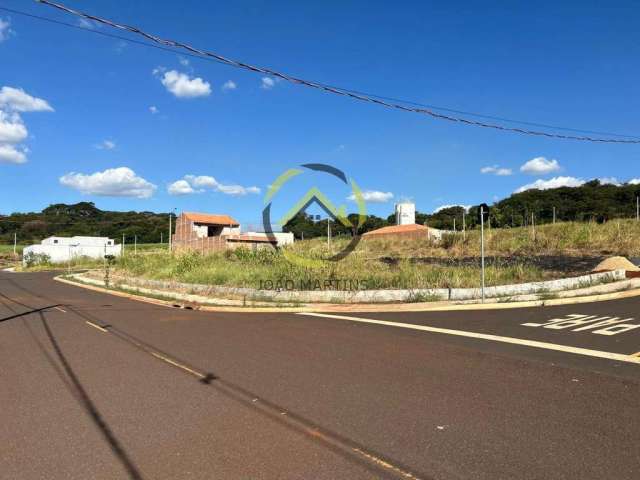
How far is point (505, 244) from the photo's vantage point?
31.6 meters

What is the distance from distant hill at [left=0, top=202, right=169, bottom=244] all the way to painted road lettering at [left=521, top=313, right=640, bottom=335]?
9692 cm

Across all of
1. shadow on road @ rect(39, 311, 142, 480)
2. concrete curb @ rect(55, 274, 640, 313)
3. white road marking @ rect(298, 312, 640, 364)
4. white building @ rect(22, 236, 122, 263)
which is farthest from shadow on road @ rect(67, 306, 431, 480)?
white building @ rect(22, 236, 122, 263)

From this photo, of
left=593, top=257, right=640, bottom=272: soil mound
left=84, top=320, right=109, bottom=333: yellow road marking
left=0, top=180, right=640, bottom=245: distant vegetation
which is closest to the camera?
left=84, top=320, right=109, bottom=333: yellow road marking

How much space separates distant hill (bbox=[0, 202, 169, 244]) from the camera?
103 metres

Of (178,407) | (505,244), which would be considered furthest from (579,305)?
(505,244)

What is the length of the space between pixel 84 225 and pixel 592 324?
113 m

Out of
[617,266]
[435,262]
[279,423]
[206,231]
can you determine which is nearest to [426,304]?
[617,266]

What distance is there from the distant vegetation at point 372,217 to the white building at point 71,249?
1340cm

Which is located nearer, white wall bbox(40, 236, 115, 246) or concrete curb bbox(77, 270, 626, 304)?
→ concrete curb bbox(77, 270, 626, 304)

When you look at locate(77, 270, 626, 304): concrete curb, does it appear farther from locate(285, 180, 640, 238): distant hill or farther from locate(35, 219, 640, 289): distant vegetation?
locate(285, 180, 640, 238): distant hill

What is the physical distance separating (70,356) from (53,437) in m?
4.04

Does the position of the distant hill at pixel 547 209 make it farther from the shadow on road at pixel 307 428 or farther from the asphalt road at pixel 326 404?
the shadow on road at pixel 307 428

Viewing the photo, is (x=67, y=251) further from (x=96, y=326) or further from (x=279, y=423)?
(x=279, y=423)

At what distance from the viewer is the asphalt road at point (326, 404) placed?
12.2 feet
